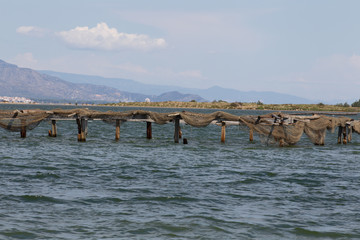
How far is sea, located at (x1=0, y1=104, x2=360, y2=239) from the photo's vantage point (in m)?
12.4

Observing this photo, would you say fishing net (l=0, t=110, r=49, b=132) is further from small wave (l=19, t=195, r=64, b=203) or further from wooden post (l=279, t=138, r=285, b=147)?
small wave (l=19, t=195, r=64, b=203)

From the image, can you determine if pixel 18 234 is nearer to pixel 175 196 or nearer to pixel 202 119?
pixel 175 196

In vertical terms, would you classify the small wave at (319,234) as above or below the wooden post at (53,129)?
below

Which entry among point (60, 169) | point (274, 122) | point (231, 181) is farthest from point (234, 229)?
point (274, 122)

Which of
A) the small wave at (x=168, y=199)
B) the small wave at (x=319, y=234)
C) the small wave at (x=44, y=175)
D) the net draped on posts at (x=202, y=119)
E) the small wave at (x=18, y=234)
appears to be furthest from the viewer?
the net draped on posts at (x=202, y=119)

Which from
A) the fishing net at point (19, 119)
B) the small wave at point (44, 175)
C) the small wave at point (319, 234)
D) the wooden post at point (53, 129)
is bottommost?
the small wave at point (319, 234)

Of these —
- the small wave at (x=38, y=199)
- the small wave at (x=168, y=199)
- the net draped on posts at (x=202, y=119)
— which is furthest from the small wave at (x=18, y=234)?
the net draped on posts at (x=202, y=119)

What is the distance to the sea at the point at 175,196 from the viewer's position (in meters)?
12.4

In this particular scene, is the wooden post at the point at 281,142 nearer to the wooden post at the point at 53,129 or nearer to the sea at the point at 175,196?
the sea at the point at 175,196

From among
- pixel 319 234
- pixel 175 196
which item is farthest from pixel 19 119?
pixel 319 234

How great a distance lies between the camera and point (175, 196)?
16.0 m

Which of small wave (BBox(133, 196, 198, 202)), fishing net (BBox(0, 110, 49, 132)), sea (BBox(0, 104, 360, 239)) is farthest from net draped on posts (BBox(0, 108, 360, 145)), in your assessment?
small wave (BBox(133, 196, 198, 202))

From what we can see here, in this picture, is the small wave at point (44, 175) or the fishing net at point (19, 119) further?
the fishing net at point (19, 119)

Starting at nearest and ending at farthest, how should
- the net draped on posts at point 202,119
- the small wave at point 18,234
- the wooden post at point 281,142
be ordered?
1. the small wave at point 18,234
2. the net draped on posts at point 202,119
3. the wooden post at point 281,142
